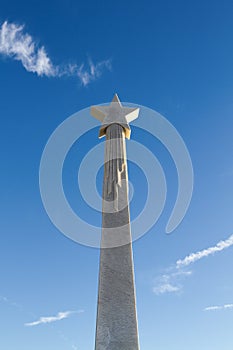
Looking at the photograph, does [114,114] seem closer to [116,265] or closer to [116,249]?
[116,249]

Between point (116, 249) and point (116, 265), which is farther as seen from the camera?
point (116, 249)

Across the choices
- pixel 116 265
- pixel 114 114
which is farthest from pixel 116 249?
pixel 114 114

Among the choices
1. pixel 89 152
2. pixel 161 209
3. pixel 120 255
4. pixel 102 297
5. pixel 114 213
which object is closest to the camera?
pixel 102 297

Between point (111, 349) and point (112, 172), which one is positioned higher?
point (112, 172)

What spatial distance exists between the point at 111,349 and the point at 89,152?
6.46m

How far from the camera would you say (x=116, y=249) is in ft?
34.4

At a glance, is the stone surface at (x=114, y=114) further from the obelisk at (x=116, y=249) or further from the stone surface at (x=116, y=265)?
the stone surface at (x=116, y=265)

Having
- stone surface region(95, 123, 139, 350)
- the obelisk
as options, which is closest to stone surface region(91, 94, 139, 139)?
the obelisk

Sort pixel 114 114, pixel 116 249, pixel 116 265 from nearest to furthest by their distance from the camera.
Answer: pixel 116 265, pixel 116 249, pixel 114 114

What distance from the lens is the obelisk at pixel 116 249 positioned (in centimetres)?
920

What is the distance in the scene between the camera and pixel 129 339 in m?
9.15

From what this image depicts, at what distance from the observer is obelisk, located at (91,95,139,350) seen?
30.2ft

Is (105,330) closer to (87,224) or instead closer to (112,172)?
(87,224)

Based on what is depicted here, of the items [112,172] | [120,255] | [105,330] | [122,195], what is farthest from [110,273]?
[112,172]
